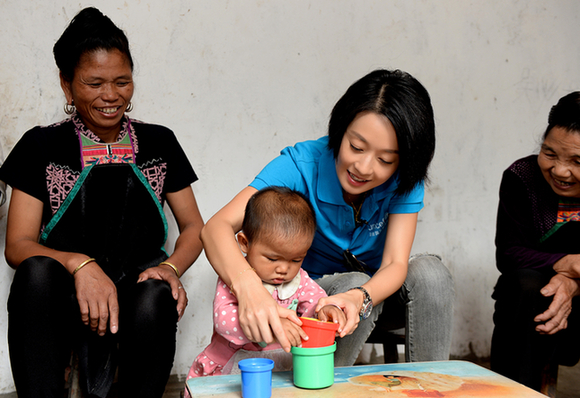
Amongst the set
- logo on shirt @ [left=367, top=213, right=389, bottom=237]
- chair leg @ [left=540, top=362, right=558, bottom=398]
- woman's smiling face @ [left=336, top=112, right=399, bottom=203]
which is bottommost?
chair leg @ [left=540, top=362, right=558, bottom=398]

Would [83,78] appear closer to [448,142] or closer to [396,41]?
[396,41]

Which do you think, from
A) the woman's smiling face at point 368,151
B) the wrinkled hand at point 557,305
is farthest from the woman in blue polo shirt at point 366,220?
the wrinkled hand at point 557,305

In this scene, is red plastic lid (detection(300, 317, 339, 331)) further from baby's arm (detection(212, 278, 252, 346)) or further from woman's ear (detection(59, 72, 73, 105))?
woman's ear (detection(59, 72, 73, 105))

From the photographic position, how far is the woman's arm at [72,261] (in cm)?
157

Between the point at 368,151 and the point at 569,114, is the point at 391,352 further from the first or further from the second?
the point at 569,114

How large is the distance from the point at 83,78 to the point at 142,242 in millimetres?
635

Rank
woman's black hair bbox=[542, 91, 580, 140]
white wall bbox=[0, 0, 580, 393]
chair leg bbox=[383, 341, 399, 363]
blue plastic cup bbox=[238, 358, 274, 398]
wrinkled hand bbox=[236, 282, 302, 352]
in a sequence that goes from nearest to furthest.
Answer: blue plastic cup bbox=[238, 358, 274, 398] → wrinkled hand bbox=[236, 282, 302, 352] → woman's black hair bbox=[542, 91, 580, 140] → chair leg bbox=[383, 341, 399, 363] → white wall bbox=[0, 0, 580, 393]

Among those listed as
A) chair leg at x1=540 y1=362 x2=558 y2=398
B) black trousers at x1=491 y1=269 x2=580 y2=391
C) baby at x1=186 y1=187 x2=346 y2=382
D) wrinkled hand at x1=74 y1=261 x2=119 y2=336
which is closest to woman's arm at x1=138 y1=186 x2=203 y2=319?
wrinkled hand at x1=74 y1=261 x2=119 y2=336

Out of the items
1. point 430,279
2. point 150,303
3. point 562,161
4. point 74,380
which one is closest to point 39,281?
point 150,303

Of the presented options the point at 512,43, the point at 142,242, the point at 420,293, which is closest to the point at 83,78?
the point at 142,242

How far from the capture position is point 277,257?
154 cm

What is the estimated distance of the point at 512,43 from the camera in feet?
9.92

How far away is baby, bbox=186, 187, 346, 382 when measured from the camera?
1.51 metres

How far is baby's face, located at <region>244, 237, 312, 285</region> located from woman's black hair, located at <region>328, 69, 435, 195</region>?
0.41 m
